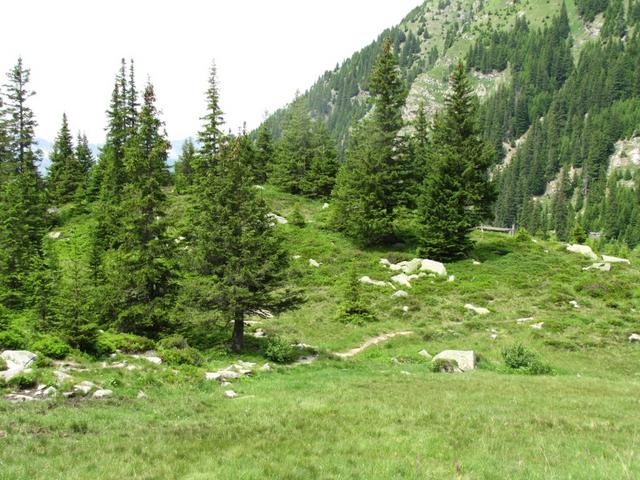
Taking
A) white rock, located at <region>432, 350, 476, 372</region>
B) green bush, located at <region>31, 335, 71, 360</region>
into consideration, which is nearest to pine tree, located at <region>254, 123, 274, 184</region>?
white rock, located at <region>432, 350, 476, 372</region>

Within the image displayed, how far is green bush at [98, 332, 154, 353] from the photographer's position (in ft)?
60.9

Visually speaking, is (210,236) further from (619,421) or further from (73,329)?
(619,421)

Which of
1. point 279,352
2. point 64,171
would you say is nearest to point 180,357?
point 279,352

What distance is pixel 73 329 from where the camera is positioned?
17.7 metres

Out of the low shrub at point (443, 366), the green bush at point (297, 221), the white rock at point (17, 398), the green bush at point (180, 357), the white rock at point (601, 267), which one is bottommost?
the low shrub at point (443, 366)

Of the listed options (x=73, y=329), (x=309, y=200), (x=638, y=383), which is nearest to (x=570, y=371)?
(x=638, y=383)

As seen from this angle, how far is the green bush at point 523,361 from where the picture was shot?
798 inches

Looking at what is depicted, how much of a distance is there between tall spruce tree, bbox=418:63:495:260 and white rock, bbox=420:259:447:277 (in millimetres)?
1769

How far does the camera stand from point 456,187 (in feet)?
134

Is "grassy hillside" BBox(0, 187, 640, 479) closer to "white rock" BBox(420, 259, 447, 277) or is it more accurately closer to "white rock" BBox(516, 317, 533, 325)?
"white rock" BBox(516, 317, 533, 325)

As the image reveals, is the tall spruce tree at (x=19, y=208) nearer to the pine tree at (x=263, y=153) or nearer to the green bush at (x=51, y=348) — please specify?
the green bush at (x=51, y=348)

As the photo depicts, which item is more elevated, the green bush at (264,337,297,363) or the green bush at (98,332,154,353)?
the green bush at (98,332,154,353)

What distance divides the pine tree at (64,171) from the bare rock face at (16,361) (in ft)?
151

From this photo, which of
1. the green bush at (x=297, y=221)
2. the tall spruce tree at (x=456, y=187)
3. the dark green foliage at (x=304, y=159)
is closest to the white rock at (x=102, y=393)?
→ the tall spruce tree at (x=456, y=187)
